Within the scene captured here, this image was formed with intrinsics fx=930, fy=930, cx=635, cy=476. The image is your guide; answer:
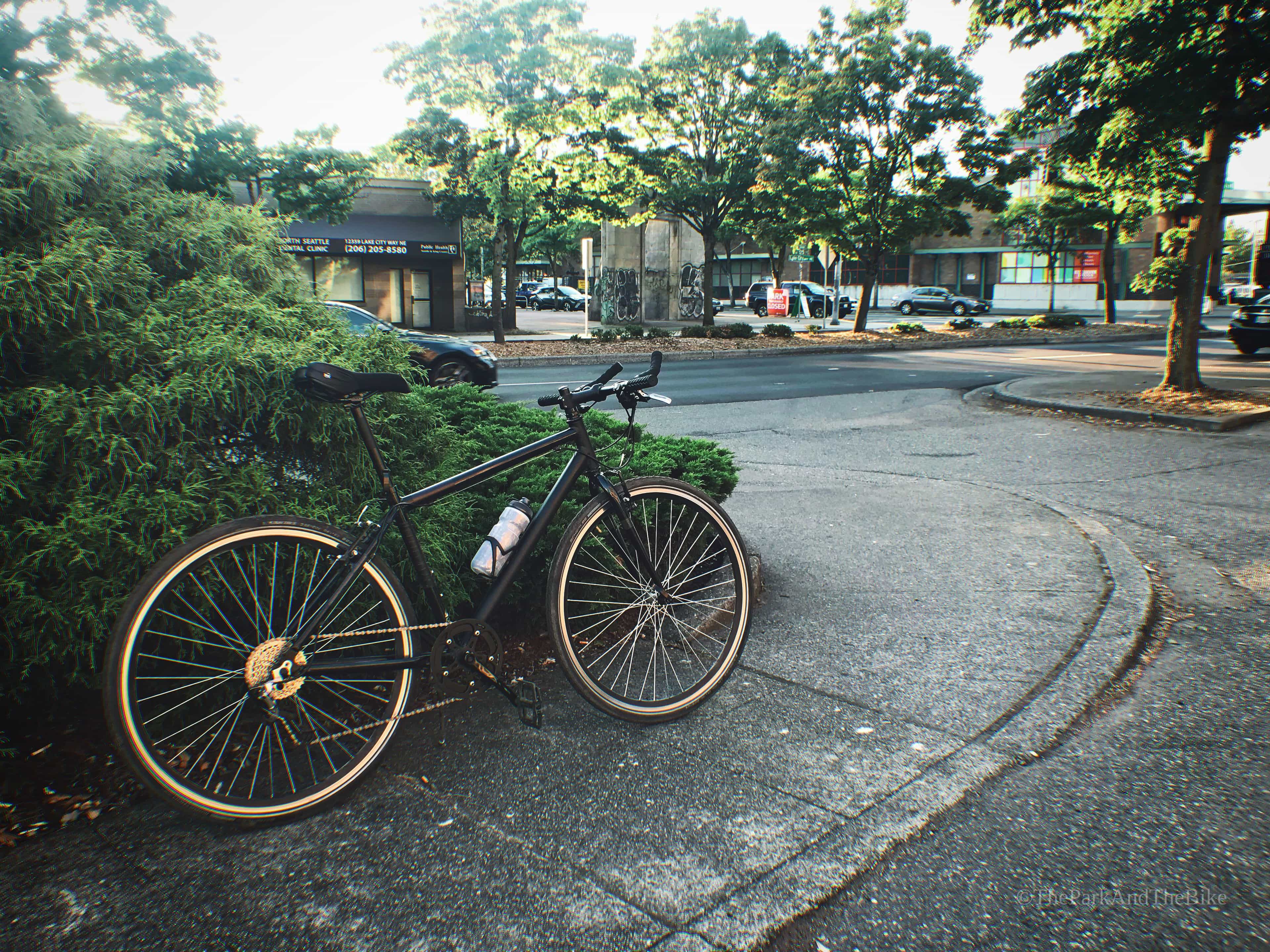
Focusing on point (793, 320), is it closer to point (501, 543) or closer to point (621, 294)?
point (621, 294)

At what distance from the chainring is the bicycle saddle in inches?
30.2

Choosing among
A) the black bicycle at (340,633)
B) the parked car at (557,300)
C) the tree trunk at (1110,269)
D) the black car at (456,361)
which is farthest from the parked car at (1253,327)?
the parked car at (557,300)

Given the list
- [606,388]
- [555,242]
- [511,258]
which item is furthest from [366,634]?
[555,242]

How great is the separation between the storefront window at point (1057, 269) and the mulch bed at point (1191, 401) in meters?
56.9

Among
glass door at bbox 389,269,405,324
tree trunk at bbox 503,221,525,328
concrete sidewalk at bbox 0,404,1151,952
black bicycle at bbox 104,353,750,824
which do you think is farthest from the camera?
glass door at bbox 389,269,405,324

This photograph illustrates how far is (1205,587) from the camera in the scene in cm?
485

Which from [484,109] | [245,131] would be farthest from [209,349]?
[484,109]

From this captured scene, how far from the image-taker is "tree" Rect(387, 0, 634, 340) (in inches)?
1059

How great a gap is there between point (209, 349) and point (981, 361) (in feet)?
68.9

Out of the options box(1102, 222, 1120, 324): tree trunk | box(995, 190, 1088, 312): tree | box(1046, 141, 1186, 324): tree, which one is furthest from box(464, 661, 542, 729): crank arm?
box(995, 190, 1088, 312): tree

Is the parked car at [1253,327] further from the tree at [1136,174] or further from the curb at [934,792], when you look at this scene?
the curb at [934,792]

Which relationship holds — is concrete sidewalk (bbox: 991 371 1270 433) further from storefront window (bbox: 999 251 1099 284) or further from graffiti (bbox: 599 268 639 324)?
storefront window (bbox: 999 251 1099 284)

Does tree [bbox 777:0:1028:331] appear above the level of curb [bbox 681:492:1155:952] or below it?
above

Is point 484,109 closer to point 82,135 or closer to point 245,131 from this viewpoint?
point 245,131
